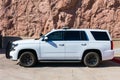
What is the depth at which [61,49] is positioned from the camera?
16375 mm

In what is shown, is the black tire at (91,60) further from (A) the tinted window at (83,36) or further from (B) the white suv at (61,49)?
(A) the tinted window at (83,36)

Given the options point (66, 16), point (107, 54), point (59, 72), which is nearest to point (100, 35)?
point (107, 54)

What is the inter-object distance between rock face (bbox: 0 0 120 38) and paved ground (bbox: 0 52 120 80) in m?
7.99

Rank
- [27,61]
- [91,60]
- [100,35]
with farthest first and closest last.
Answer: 1. [100,35]
2. [91,60]
3. [27,61]

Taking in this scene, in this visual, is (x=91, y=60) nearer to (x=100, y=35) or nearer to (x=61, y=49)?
(x=100, y=35)

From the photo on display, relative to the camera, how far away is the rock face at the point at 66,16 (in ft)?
83.1

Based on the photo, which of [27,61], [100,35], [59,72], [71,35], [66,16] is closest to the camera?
[59,72]

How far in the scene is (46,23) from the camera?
25891 mm

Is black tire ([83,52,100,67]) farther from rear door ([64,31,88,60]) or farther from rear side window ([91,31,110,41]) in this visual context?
rear side window ([91,31,110,41])

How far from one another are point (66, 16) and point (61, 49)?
9.29 metres

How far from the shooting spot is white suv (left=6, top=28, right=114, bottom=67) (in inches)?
641

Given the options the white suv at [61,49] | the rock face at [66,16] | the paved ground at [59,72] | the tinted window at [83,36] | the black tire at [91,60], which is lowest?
the paved ground at [59,72]

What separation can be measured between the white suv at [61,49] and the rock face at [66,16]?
8.71m

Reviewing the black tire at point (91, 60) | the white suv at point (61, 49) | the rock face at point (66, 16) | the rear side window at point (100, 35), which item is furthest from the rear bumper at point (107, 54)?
the rock face at point (66, 16)
